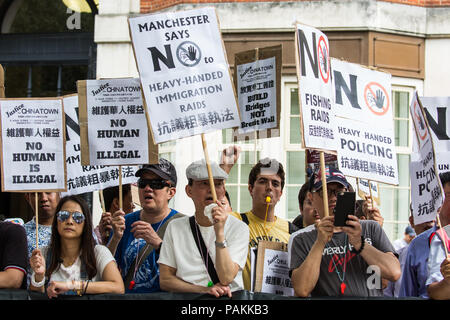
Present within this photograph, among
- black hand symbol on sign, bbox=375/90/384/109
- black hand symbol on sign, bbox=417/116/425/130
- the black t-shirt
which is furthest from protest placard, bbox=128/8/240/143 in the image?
black hand symbol on sign, bbox=417/116/425/130

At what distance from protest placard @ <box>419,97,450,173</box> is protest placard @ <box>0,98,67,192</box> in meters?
2.74

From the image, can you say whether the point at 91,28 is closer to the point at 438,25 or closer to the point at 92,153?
the point at 438,25

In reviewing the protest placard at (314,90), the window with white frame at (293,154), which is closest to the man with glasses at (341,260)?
the protest placard at (314,90)

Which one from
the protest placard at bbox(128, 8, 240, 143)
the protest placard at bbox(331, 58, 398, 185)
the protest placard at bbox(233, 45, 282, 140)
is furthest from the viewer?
the protest placard at bbox(233, 45, 282, 140)

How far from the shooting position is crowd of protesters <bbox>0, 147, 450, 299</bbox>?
5.11 meters

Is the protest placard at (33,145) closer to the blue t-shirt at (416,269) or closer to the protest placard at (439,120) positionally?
the blue t-shirt at (416,269)

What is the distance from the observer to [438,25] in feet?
40.8

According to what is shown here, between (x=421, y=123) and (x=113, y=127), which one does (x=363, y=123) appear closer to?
(x=421, y=123)

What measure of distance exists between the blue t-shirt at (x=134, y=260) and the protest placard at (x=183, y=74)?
2.60ft

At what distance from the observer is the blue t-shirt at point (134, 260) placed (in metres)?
5.72

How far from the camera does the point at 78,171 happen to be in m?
7.29

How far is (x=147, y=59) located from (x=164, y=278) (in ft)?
4.91

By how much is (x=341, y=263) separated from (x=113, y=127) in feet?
7.10

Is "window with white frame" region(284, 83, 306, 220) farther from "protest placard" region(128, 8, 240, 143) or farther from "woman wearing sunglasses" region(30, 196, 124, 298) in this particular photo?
"woman wearing sunglasses" region(30, 196, 124, 298)
